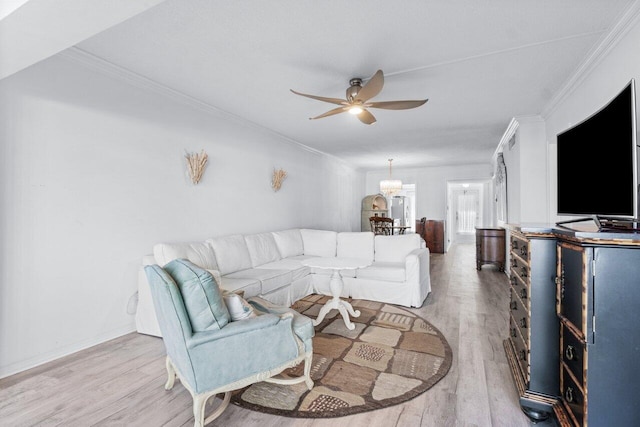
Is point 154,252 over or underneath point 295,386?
over

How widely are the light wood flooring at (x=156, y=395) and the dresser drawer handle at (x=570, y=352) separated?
1.61 feet

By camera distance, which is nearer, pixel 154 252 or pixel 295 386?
pixel 295 386

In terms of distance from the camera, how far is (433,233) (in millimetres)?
8266

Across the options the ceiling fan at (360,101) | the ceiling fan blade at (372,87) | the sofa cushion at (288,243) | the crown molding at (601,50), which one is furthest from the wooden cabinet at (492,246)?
the ceiling fan blade at (372,87)

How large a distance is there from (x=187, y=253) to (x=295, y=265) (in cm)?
143

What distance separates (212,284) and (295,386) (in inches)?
36.8

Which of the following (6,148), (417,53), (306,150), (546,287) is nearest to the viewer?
(546,287)

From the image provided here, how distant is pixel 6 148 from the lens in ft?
7.22

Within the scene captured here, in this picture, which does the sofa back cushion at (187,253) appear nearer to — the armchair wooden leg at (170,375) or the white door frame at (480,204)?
the armchair wooden leg at (170,375)

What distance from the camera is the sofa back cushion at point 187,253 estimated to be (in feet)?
9.66

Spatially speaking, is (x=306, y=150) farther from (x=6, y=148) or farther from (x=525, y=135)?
(x=6, y=148)

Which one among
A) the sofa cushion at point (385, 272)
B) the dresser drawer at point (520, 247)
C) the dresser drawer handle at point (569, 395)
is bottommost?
the dresser drawer handle at point (569, 395)

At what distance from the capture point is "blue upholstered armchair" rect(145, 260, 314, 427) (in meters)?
1.56

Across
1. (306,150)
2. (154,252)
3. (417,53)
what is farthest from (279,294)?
(306,150)
